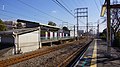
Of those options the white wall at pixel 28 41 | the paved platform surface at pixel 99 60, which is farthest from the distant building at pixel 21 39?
the paved platform surface at pixel 99 60

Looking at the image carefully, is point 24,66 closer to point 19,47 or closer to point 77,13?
point 19,47

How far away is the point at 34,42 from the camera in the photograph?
27.2m

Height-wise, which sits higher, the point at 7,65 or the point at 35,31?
the point at 35,31

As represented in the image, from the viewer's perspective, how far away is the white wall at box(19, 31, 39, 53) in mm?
22731

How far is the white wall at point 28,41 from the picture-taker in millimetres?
22731

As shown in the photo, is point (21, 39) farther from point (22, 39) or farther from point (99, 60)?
point (99, 60)

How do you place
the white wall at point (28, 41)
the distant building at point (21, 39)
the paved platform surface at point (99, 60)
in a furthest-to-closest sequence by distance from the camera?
the white wall at point (28, 41)
the distant building at point (21, 39)
the paved platform surface at point (99, 60)

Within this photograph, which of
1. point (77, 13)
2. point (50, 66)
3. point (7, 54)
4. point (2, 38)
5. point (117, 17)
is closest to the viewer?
point (50, 66)

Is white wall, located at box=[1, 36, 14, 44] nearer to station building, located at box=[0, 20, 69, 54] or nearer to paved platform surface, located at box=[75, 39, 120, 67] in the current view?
station building, located at box=[0, 20, 69, 54]

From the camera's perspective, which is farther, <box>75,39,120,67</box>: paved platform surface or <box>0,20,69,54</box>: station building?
<box>0,20,69,54</box>: station building

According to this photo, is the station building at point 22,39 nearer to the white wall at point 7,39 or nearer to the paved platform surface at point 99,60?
the white wall at point 7,39

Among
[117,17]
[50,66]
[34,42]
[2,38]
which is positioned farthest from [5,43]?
[117,17]

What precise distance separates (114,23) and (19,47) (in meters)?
30.2

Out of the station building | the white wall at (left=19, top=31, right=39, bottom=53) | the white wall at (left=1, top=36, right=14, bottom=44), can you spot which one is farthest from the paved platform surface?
the white wall at (left=1, top=36, right=14, bottom=44)
